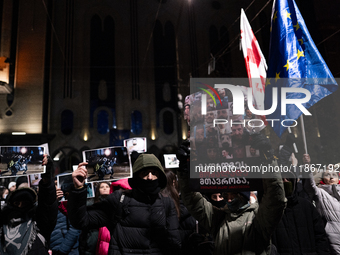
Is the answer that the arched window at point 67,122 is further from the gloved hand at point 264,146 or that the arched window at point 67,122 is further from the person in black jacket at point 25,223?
the gloved hand at point 264,146

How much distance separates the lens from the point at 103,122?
1686 cm

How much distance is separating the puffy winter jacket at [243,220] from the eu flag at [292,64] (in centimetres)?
132

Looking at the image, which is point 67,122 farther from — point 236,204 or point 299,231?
point 236,204

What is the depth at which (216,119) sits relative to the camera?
8.11 ft

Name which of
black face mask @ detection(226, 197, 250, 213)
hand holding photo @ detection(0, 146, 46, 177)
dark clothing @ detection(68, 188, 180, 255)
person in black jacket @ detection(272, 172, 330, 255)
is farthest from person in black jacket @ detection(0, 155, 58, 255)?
person in black jacket @ detection(272, 172, 330, 255)

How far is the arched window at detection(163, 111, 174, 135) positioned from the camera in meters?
17.6

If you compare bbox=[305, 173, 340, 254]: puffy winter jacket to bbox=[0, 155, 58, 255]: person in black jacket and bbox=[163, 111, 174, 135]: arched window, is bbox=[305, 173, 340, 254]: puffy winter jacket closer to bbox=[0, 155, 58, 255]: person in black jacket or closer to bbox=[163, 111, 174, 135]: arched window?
bbox=[0, 155, 58, 255]: person in black jacket

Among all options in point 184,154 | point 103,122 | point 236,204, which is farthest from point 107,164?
point 103,122

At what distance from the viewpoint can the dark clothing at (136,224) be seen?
7.42 feet

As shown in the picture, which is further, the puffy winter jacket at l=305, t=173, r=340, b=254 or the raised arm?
the puffy winter jacket at l=305, t=173, r=340, b=254

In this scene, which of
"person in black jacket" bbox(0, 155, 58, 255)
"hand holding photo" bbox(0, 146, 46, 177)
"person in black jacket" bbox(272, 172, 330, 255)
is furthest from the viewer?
"hand holding photo" bbox(0, 146, 46, 177)

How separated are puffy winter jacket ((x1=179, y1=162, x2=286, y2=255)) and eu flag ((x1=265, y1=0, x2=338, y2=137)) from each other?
4.34ft

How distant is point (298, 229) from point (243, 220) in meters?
1.09

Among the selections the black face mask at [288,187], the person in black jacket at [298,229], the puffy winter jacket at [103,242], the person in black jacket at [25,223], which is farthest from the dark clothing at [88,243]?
the black face mask at [288,187]
